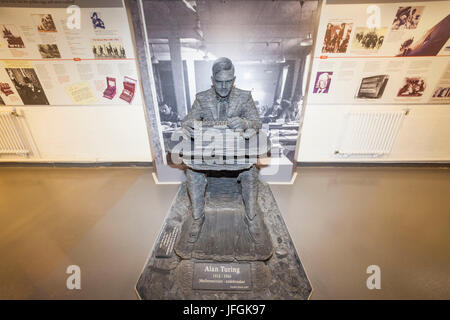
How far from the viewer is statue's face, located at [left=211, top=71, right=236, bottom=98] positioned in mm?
1626

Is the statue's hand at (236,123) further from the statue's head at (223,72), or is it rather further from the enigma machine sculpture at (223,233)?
the statue's head at (223,72)

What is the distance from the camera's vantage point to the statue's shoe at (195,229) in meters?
1.76

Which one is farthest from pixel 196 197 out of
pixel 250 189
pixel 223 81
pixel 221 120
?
pixel 223 81

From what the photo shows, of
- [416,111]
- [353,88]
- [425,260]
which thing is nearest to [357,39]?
[353,88]

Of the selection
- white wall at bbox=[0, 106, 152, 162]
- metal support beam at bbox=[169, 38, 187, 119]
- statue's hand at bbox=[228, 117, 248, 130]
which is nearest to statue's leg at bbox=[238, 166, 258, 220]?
statue's hand at bbox=[228, 117, 248, 130]

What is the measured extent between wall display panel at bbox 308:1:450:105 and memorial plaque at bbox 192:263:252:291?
2.58 meters

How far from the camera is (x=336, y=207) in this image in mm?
2486

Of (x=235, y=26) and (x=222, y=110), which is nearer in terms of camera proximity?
(x=222, y=110)

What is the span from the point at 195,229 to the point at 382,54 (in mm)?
3419

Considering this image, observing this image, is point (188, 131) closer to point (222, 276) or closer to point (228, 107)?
point (228, 107)

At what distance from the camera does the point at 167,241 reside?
1.88 metres

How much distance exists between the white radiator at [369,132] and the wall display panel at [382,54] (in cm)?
22

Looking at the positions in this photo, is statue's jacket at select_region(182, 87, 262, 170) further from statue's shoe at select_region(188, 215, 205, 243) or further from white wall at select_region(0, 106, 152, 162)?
white wall at select_region(0, 106, 152, 162)
